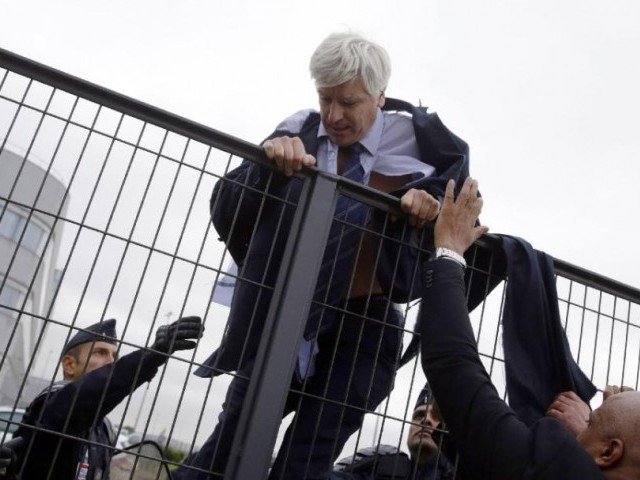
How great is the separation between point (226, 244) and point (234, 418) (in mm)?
580

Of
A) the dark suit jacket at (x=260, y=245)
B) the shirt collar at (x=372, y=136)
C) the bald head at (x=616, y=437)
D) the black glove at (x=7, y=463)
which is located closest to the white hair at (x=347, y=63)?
the shirt collar at (x=372, y=136)

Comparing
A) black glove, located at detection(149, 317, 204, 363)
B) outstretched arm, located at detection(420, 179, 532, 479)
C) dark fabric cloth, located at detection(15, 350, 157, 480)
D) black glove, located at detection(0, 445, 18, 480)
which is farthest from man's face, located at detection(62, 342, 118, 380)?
outstretched arm, located at detection(420, 179, 532, 479)

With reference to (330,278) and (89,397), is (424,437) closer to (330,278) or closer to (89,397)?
(330,278)

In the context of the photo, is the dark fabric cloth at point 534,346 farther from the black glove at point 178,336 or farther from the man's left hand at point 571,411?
the black glove at point 178,336

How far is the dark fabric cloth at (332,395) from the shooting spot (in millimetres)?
2717

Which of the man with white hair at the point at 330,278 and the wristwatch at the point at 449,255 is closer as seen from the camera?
the wristwatch at the point at 449,255

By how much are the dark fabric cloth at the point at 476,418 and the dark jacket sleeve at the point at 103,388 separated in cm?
88

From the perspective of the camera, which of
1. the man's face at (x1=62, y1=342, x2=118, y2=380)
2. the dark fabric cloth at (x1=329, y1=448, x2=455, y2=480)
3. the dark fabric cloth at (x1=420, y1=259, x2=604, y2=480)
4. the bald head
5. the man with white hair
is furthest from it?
the man's face at (x1=62, y1=342, x2=118, y2=380)

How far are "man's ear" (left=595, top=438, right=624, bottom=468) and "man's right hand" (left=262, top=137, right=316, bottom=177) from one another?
1.31 meters

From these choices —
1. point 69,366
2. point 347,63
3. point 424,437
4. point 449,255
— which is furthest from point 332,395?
point 69,366

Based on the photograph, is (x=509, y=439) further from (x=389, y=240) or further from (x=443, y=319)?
(x=389, y=240)

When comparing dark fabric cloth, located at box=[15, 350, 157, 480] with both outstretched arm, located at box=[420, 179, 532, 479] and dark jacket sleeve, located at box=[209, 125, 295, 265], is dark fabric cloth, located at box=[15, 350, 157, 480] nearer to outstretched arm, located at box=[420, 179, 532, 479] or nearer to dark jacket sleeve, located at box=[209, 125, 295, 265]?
dark jacket sleeve, located at box=[209, 125, 295, 265]

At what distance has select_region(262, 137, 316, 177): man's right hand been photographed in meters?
2.79

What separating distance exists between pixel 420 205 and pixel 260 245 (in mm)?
581
